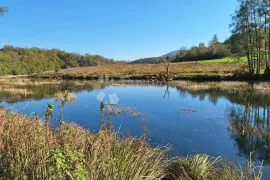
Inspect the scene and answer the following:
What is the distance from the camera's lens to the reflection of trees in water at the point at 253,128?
36.1 ft

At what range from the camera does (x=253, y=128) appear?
13.8m

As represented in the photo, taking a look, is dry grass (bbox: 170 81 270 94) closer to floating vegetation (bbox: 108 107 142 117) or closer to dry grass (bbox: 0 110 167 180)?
floating vegetation (bbox: 108 107 142 117)

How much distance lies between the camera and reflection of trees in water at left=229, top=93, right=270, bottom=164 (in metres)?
11.0

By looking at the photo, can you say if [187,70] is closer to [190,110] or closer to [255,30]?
[255,30]

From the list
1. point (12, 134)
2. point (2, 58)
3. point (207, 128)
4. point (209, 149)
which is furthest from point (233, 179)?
point (2, 58)

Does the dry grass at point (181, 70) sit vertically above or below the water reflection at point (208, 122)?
above

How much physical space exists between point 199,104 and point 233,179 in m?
18.9

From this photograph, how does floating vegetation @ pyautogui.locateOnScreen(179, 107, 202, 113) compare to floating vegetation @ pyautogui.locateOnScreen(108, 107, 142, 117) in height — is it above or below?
below

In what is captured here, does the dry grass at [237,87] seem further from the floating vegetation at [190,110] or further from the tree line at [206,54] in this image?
the tree line at [206,54]

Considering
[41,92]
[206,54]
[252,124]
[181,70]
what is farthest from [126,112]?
[206,54]

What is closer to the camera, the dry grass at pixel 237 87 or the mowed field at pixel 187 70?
the dry grass at pixel 237 87

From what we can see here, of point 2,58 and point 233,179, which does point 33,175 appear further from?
point 2,58

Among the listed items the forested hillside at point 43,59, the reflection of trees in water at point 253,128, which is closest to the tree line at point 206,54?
the forested hillside at point 43,59

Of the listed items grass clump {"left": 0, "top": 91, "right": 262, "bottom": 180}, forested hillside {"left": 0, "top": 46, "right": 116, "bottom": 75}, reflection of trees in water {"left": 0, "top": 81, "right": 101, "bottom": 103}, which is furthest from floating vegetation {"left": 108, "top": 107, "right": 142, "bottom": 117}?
forested hillside {"left": 0, "top": 46, "right": 116, "bottom": 75}
